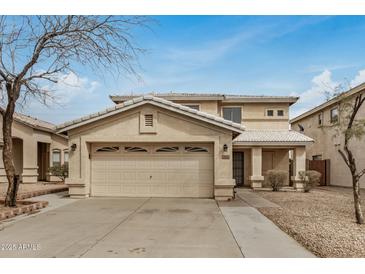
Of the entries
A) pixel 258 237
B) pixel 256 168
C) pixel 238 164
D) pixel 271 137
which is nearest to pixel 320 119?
pixel 271 137

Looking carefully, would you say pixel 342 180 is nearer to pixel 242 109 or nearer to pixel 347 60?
pixel 242 109

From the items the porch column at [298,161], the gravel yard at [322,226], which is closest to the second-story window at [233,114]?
the porch column at [298,161]

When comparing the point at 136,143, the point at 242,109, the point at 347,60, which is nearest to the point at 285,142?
the point at 242,109

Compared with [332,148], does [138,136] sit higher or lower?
higher

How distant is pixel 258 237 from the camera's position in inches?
288

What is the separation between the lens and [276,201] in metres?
13.4

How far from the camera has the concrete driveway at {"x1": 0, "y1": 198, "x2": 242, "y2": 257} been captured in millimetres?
6176

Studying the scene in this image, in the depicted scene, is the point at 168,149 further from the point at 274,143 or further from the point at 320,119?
the point at 320,119

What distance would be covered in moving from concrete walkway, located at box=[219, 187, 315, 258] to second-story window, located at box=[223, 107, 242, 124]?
34.9 feet

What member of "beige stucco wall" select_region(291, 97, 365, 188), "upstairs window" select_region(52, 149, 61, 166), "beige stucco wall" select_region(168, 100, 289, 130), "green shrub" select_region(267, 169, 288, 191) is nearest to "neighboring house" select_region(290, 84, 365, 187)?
"beige stucco wall" select_region(291, 97, 365, 188)

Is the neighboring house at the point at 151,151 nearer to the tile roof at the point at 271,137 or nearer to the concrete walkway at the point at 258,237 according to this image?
the concrete walkway at the point at 258,237

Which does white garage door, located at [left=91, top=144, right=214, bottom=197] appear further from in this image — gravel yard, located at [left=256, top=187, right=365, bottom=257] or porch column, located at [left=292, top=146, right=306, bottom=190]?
porch column, located at [left=292, top=146, right=306, bottom=190]

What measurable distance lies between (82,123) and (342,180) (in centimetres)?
1701

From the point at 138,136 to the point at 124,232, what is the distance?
6.65 metres
